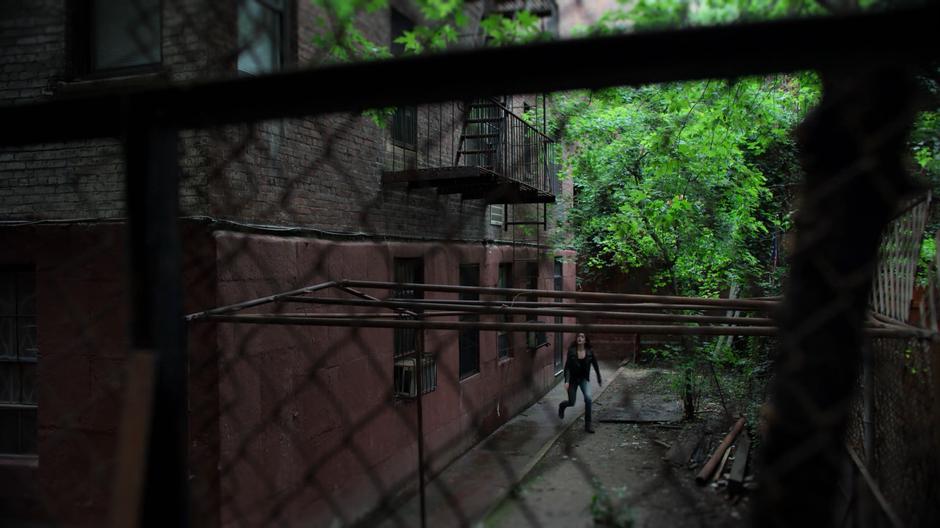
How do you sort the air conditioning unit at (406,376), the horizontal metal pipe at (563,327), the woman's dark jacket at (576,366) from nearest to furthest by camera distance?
the horizontal metal pipe at (563,327)
the air conditioning unit at (406,376)
the woman's dark jacket at (576,366)

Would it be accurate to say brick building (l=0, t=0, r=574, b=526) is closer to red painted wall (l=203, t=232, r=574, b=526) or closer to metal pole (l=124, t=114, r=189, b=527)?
red painted wall (l=203, t=232, r=574, b=526)

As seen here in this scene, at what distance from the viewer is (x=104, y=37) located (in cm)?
461

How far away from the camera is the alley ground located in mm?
5125

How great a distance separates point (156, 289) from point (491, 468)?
298 inches

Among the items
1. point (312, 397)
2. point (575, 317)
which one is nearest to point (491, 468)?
point (312, 397)

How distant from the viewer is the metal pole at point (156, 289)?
102 centimetres

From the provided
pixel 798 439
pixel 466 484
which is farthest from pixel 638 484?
pixel 798 439

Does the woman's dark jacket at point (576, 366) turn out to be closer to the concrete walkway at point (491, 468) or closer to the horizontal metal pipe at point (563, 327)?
the concrete walkway at point (491, 468)

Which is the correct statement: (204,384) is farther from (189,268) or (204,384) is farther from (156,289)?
(156,289)

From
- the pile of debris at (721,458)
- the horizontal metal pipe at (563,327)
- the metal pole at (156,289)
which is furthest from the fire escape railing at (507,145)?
the metal pole at (156,289)

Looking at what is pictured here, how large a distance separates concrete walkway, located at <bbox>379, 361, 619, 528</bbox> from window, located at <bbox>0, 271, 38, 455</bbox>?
10.2 feet

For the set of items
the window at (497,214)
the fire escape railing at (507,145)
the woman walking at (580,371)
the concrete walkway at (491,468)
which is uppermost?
the fire escape railing at (507,145)

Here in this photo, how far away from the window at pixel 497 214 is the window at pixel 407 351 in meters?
2.71

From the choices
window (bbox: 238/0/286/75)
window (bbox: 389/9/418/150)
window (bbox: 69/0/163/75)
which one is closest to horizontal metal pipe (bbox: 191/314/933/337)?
window (bbox: 238/0/286/75)
